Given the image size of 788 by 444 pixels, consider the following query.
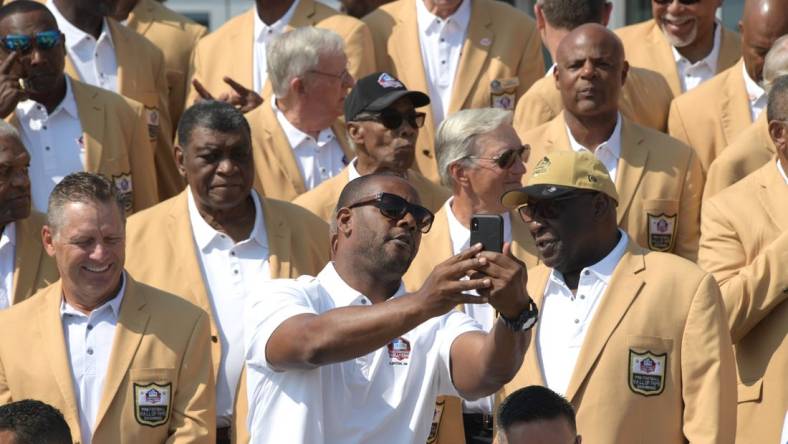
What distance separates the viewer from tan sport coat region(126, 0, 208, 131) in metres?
11.3

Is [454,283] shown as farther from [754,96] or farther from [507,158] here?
[754,96]

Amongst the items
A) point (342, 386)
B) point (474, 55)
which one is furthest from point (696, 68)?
point (342, 386)

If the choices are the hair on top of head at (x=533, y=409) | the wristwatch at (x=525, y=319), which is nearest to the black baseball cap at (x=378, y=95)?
the hair on top of head at (x=533, y=409)

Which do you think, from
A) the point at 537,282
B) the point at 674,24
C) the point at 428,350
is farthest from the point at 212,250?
the point at 674,24

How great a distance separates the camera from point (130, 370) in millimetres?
7555

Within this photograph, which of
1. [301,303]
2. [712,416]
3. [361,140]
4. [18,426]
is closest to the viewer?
[18,426]

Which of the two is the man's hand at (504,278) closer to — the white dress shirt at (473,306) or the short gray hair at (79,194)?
the white dress shirt at (473,306)

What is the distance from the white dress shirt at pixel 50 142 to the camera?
31.0 feet

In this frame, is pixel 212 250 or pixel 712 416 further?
pixel 212 250

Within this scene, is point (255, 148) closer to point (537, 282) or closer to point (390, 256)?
point (537, 282)

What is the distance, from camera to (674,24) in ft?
34.3

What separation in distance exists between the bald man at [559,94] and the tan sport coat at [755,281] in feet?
6.27

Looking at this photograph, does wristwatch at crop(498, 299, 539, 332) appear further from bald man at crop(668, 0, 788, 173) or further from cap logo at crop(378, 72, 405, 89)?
bald man at crop(668, 0, 788, 173)

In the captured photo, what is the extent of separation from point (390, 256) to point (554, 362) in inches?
47.3
